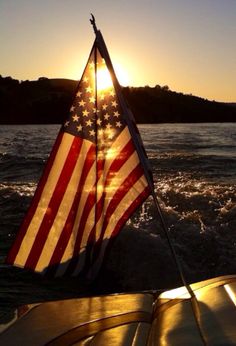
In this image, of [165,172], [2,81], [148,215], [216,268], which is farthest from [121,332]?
[2,81]

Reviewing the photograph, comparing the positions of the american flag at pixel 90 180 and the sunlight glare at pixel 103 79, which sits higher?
the sunlight glare at pixel 103 79

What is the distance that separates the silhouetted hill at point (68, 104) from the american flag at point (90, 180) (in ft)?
266

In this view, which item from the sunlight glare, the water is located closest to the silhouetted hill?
the water

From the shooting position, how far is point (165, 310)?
3.11 meters

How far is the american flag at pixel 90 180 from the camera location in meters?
4.51

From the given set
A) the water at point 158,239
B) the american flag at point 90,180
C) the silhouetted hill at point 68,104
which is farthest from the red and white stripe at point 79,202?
the silhouetted hill at point 68,104

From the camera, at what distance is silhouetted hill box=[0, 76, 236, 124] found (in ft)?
290

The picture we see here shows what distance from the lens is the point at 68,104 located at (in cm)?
8544

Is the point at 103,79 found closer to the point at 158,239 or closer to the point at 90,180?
the point at 90,180

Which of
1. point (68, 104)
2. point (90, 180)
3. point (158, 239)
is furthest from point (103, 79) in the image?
point (68, 104)

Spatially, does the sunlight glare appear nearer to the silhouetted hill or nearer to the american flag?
the american flag

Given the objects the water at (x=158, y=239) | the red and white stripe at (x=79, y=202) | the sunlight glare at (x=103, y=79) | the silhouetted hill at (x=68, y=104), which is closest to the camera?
the red and white stripe at (x=79, y=202)

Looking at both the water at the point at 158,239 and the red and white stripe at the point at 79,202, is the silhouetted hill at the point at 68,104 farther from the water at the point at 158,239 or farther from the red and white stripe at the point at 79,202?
the red and white stripe at the point at 79,202

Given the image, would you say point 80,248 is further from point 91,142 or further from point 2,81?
point 2,81
